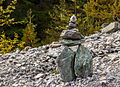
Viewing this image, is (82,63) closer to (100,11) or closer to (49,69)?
(49,69)

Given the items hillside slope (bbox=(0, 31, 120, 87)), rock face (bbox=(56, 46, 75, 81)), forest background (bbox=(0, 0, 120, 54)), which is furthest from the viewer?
forest background (bbox=(0, 0, 120, 54))

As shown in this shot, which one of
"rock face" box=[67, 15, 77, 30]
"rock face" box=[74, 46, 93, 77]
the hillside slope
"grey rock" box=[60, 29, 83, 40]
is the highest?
"rock face" box=[67, 15, 77, 30]

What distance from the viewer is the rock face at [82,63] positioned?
3.65 meters

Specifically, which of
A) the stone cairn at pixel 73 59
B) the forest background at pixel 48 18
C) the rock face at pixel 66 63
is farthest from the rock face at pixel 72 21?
the forest background at pixel 48 18

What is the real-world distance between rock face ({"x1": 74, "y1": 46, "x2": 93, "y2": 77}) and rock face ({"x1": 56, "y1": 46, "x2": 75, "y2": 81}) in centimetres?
13

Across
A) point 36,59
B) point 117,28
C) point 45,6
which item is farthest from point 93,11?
point 36,59

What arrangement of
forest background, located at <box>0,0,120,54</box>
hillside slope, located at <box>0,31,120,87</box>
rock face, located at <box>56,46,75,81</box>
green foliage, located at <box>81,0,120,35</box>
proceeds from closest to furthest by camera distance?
hillside slope, located at <box>0,31,120,87</box>, rock face, located at <box>56,46,75,81</box>, forest background, located at <box>0,0,120,54</box>, green foliage, located at <box>81,0,120,35</box>

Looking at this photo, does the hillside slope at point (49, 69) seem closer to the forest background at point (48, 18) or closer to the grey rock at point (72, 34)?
the grey rock at point (72, 34)

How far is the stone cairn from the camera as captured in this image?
3667 millimetres

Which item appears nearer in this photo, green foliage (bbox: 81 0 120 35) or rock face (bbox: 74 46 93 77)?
rock face (bbox: 74 46 93 77)

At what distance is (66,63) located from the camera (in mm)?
3740

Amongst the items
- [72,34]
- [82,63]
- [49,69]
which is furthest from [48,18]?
[82,63]

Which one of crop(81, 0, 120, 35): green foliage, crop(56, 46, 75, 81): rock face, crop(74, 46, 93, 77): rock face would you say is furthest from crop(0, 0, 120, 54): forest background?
crop(74, 46, 93, 77): rock face

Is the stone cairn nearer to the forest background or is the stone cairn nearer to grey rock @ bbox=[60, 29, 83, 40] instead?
grey rock @ bbox=[60, 29, 83, 40]
